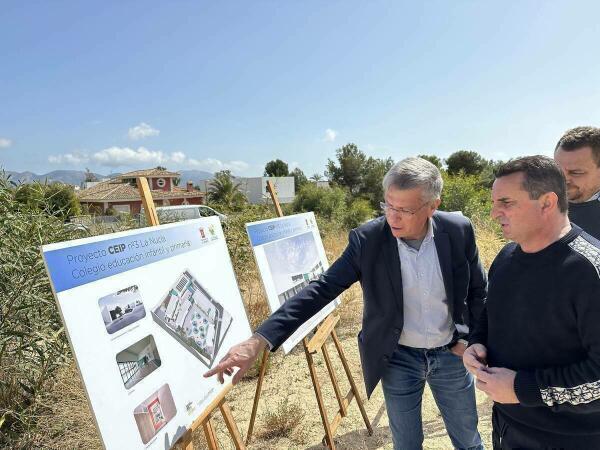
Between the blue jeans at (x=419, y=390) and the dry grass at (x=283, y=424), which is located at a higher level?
the blue jeans at (x=419, y=390)

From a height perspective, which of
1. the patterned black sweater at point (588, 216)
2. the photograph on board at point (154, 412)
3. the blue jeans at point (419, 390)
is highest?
the patterned black sweater at point (588, 216)

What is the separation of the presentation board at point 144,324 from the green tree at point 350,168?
2805 cm

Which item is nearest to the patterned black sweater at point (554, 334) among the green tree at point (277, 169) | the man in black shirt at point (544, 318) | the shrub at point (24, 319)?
the man in black shirt at point (544, 318)

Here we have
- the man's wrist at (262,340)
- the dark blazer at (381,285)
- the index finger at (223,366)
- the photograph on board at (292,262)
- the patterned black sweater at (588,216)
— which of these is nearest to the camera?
the index finger at (223,366)

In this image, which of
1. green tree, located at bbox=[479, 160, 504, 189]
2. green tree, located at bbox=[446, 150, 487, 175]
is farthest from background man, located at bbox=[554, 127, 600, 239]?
green tree, located at bbox=[446, 150, 487, 175]

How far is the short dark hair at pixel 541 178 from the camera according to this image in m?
1.17

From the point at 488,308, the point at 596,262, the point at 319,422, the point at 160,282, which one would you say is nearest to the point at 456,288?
the point at 488,308

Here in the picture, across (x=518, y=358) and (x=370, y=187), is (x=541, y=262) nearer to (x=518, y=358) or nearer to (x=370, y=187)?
(x=518, y=358)

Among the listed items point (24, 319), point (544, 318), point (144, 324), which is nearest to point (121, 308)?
point (144, 324)

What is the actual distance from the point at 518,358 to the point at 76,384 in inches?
120

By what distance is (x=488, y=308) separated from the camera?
4.48ft

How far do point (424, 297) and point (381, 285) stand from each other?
0.65 ft

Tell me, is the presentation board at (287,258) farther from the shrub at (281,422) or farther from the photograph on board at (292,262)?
the shrub at (281,422)

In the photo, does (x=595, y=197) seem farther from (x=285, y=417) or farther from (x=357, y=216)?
(x=357, y=216)
